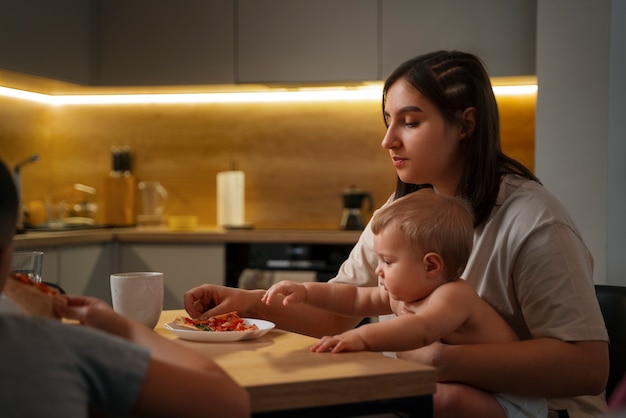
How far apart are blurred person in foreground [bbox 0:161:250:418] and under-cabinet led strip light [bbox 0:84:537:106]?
321 cm

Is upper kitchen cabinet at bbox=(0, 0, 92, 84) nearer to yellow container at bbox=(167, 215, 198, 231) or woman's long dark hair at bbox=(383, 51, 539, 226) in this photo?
yellow container at bbox=(167, 215, 198, 231)

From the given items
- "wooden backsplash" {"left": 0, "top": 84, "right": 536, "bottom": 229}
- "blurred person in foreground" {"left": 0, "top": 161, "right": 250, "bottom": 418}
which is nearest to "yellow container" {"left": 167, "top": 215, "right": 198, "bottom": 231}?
"wooden backsplash" {"left": 0, "top": 84, "right": 536, "bottom": 229}

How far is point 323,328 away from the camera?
1.98 m

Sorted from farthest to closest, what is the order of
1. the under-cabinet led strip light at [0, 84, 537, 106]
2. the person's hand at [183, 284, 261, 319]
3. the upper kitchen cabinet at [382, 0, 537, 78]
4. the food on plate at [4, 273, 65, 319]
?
the under-cabinet led strip light at [0, 84, 537, 106] → the upper kitchen cabinet at [382, 0, 537, 78] → the person's hand at [183, 284, 261, 319] → the food on plate at [4, 273, 65, 319]

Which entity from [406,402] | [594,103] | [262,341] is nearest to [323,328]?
[262,341]

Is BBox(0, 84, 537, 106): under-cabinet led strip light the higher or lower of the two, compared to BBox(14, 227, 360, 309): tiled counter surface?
higher

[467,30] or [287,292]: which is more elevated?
[467,30]

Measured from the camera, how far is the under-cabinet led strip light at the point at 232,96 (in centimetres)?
412

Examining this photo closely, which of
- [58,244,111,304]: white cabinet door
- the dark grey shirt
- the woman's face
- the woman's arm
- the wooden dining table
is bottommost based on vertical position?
[58,244,111,304]: white cabinet door

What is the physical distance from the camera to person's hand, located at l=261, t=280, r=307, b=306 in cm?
164

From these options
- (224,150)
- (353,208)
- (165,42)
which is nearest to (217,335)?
(353,208)

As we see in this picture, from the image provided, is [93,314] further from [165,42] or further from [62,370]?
[165,42]

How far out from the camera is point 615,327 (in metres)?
1.77

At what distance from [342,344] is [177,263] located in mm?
2574
